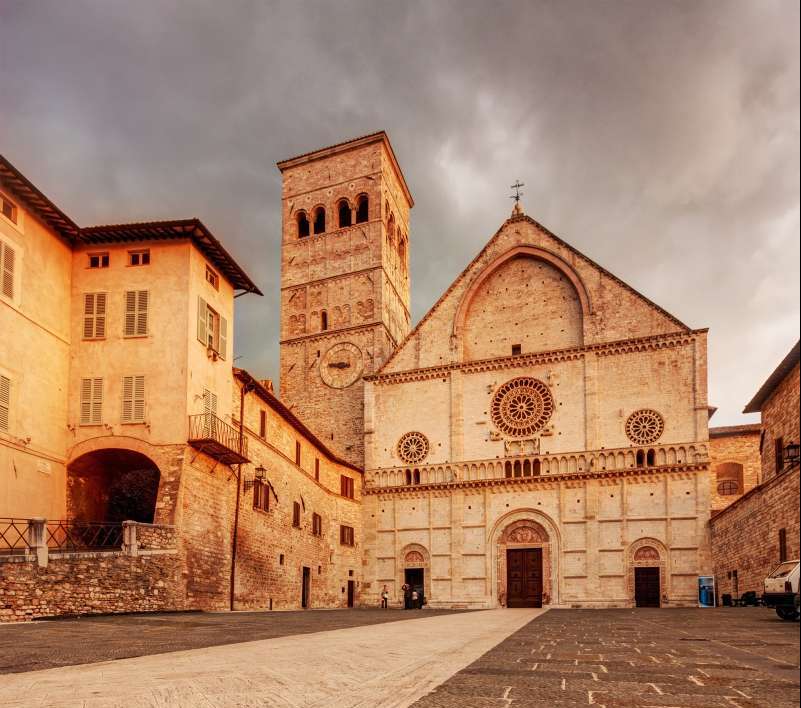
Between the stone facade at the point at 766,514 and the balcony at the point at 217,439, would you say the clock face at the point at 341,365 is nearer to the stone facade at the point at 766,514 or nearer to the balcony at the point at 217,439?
the balcony at the point at 217,439

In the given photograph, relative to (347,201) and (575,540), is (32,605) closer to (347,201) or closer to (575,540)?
(575,540)

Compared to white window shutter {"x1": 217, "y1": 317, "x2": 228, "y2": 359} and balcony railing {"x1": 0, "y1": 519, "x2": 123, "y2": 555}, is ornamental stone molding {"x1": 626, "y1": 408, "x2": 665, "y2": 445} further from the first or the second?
balcony railing {"x1": 0, "y1": 519, "x2": 123, "y2": 555}

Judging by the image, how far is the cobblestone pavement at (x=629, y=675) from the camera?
596 centimetres

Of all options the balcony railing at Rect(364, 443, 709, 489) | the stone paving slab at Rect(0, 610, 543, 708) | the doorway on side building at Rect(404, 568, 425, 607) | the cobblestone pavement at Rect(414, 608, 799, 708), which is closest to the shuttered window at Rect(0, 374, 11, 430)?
the stone paving slab at Rect(0, 610, 543, 708)

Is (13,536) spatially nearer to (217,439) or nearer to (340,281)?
(217,439)

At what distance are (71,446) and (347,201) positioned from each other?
3015 cm

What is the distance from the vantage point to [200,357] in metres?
26.6

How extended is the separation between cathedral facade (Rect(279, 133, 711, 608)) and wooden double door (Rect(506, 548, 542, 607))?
0.22ft

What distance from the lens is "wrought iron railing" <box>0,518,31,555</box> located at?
2112cm

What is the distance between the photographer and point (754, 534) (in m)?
27.2

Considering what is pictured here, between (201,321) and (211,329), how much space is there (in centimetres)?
95

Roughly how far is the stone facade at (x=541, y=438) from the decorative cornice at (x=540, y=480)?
6cm

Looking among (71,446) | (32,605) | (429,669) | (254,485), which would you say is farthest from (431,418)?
(429,669)


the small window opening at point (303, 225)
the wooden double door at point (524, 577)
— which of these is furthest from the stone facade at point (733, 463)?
the small window opening at point (303, 225)
